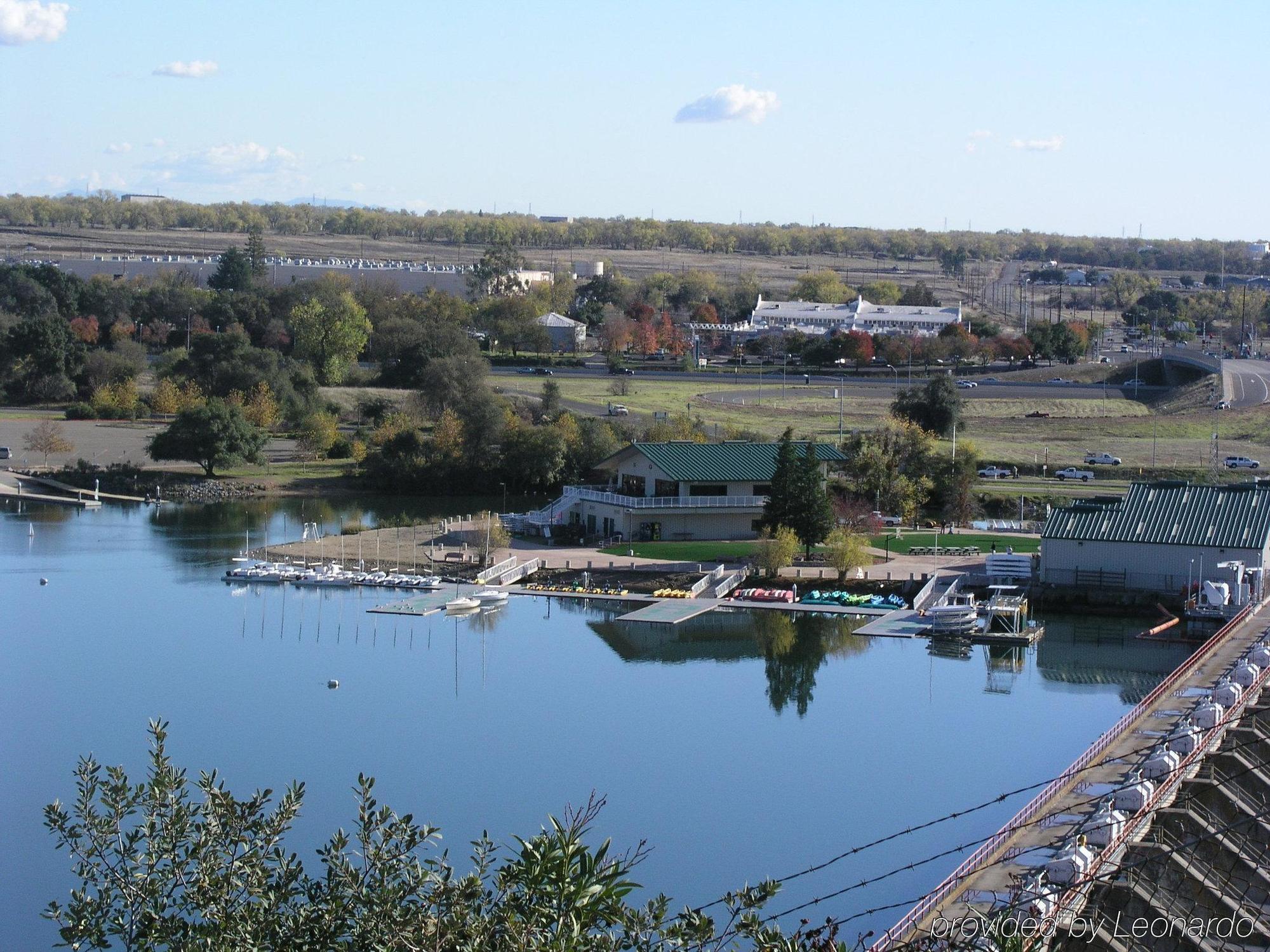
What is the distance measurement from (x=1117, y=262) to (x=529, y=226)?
65.7 m

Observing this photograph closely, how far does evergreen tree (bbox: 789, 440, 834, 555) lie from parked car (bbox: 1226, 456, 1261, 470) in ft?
64.8

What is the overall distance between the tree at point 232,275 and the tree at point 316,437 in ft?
148

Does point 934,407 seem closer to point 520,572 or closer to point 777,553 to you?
point 777,553

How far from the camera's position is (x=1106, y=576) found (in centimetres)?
3538

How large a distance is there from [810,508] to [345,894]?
2872 cm

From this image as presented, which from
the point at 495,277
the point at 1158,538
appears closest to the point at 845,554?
the point at 1158,538

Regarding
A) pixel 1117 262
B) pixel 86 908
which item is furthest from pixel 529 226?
pixel 86 908

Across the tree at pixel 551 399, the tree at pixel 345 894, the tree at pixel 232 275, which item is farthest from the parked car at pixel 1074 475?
the tree at pixel 232 275

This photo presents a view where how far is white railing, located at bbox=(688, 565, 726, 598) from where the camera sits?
120ft

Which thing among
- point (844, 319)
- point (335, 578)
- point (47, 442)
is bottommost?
point (335, 578)

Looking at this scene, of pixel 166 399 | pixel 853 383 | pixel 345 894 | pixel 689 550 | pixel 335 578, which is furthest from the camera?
pixel 853 383

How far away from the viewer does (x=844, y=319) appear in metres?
101

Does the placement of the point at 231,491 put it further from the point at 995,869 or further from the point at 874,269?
the point at 874,269

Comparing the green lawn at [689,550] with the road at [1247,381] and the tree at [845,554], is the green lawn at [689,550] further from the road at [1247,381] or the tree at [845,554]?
the road at [1247,381]
